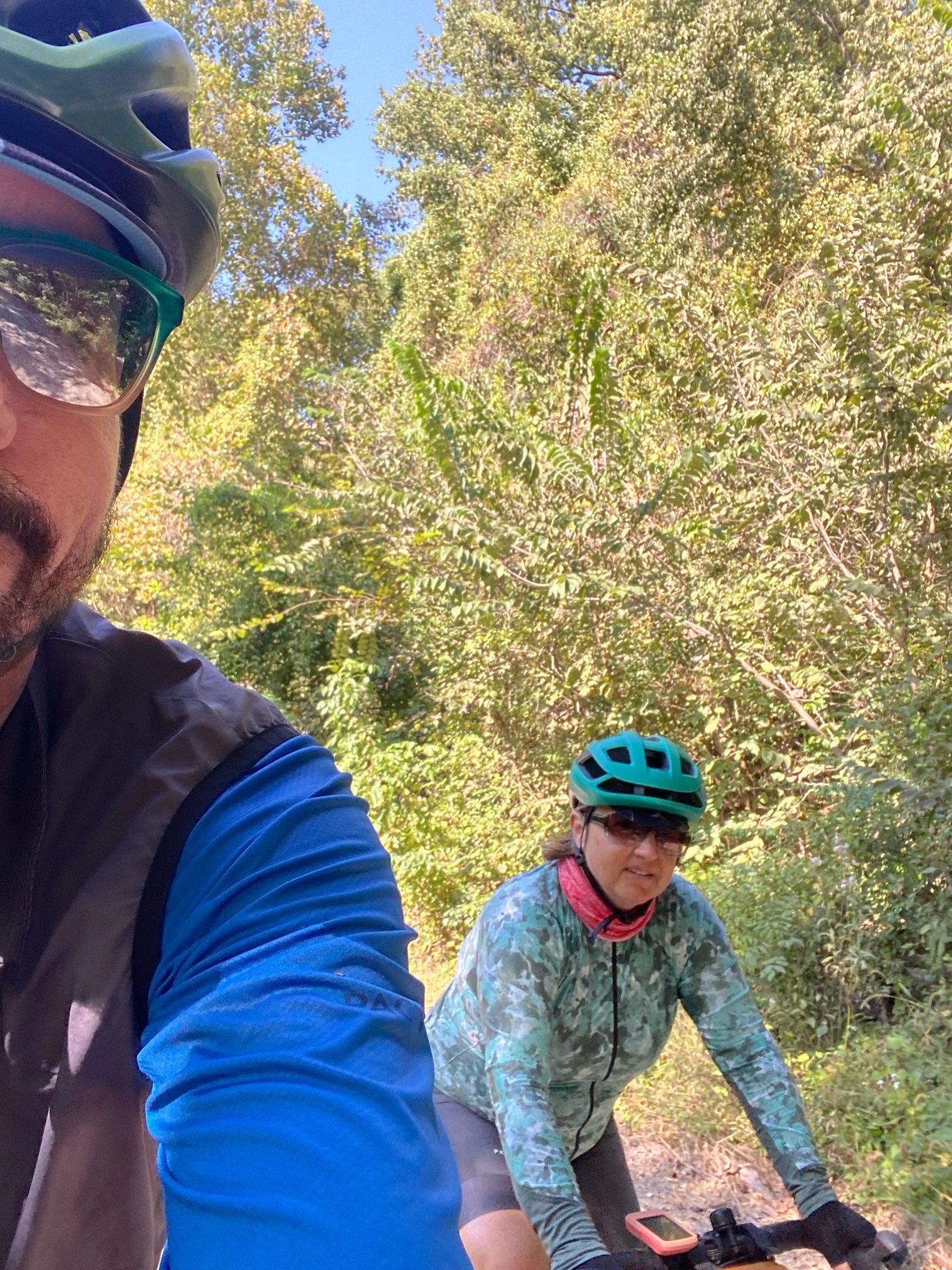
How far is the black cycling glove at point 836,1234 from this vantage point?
86.4 inches

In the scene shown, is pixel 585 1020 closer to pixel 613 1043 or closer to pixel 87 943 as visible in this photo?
pixel 613 1043

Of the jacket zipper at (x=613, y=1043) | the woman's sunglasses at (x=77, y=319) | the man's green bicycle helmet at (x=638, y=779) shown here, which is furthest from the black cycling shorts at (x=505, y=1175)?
the woman's sunglasses at (x=77, y=319)

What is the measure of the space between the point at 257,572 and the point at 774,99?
10.4 meters

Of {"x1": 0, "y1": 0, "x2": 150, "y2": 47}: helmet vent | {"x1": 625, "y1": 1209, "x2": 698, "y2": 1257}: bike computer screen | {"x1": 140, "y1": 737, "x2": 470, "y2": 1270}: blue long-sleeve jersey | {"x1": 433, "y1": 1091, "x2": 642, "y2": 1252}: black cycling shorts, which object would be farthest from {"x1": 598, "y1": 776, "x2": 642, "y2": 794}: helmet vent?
{"x1": 0, "y1": 0, "x2": 150, "y2": 47}: helmet vent

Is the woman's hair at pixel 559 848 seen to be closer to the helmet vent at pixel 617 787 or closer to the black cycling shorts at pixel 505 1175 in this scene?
the helmet vent at pixel 617 787

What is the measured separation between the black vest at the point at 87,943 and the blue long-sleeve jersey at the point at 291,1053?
0.04 meters

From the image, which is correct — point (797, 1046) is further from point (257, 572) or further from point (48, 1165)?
point (257, 572)

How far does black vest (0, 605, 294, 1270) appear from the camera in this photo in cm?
107

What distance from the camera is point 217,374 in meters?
18.4

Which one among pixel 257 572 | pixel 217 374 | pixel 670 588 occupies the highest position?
pixel 217 374

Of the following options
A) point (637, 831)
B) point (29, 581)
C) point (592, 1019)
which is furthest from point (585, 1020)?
point (29, 581)

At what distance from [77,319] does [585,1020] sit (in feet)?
7.07

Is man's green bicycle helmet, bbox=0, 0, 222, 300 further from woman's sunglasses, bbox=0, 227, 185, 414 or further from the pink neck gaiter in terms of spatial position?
the pink neck gaiter

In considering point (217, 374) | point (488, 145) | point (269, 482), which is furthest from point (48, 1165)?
point (488, 145)
